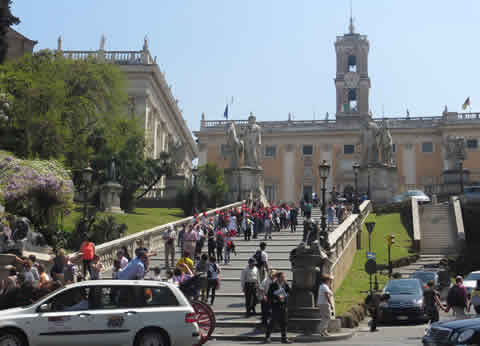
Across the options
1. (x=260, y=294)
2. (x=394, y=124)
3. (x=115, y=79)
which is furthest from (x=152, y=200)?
(x=394, y=124)

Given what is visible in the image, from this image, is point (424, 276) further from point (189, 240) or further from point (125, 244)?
point (125, 244)

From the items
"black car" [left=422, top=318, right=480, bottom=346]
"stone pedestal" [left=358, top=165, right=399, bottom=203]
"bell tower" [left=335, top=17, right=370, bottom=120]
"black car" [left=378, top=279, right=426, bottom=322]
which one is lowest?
"black car" [left=378, top=279, right=426, bottom=322]

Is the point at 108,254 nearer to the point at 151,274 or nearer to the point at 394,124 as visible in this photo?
the point at 151,274

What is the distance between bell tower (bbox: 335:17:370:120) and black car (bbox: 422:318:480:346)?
247ft

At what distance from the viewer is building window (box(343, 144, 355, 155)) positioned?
76.4 metres

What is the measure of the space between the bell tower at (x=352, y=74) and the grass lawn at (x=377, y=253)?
49415 millimetres

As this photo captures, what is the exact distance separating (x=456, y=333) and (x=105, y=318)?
5.79 metres

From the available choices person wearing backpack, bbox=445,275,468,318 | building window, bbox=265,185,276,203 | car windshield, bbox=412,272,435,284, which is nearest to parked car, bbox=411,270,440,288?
car windshield, bbox=412,272,435,284

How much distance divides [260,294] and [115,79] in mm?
27555

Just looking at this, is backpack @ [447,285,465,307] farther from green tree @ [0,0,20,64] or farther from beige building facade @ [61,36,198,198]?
beige building facade @ [61,36,198,198]

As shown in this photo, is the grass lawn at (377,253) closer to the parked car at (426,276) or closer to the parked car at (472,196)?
the parked car at (426,276)

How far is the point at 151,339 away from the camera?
1072 cm

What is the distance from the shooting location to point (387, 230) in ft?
112

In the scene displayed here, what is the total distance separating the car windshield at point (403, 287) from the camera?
65.4 ft
